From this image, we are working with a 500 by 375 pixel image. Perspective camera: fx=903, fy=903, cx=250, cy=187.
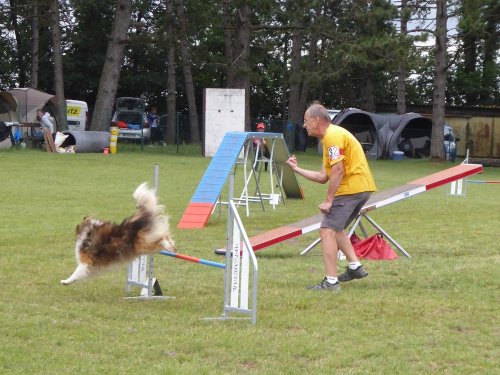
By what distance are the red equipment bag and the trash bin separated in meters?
21.8

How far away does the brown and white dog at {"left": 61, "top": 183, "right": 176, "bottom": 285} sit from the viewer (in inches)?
283

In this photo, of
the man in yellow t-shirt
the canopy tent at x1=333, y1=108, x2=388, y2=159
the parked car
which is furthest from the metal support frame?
the canopy tent at x1=333, y1=108, x2=388, y2=159

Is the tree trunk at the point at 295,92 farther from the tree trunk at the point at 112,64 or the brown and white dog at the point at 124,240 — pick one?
the brown and white dog at the point at 124,240

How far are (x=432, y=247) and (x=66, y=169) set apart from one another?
554 inches

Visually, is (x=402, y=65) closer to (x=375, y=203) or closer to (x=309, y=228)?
(x=375, y=203)

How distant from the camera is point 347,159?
824 cm

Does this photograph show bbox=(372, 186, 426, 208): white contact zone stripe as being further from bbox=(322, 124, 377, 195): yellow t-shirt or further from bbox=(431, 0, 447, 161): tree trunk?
bbox=(431, 0, 447, 161): tree trunk

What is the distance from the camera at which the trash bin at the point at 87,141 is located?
3125cm

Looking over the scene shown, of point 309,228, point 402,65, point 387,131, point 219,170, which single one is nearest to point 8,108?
point 402,65

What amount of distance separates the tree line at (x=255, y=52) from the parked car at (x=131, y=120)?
1.54 m

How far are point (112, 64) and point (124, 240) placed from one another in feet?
90.4

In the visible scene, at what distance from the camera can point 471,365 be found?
5762 mm

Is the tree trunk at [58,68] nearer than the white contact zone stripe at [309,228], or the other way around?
the white contact zone stripe at [309,228]

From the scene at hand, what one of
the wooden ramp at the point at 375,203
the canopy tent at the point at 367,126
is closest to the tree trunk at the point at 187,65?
the canopy tent at the point at 367,126
